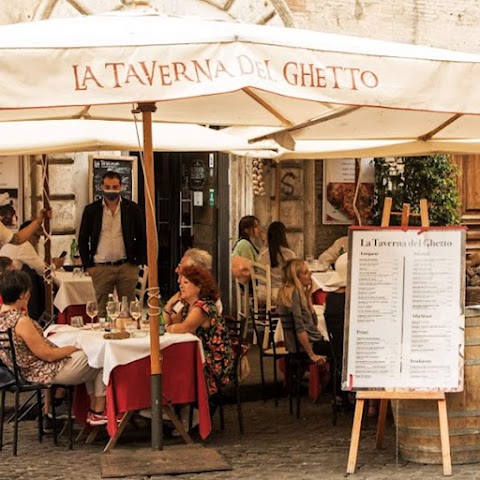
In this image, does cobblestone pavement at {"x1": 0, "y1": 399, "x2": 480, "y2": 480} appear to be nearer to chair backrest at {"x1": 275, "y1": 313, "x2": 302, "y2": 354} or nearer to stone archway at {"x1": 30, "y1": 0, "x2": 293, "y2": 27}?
chair backrest at {"x1": 275, "y1": 313, "x2": 302, "y2": 354}

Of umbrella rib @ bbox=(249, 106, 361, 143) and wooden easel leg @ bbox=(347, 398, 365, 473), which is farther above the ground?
umbrella rib @ bbox=(249, 106, 361, 143)

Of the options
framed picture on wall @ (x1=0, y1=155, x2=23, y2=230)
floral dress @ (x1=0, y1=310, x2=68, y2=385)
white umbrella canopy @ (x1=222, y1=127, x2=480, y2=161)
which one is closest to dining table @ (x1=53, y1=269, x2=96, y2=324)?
framed picture on wall @ (x1=0, y1=155, x2=23, y2=230)

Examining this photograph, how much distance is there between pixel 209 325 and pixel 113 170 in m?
5.47

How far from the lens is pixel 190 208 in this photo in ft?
51.8

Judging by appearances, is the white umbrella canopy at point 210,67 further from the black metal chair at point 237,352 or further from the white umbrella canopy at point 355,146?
the white umbrella canopy at point 355,146

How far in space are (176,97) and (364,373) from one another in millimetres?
2225

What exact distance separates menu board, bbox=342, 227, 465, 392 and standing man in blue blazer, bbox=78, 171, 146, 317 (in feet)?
13.1

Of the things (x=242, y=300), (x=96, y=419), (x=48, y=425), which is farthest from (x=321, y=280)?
(x=96, y=419)

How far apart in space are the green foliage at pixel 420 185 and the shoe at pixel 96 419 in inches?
278

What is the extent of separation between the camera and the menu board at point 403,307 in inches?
280

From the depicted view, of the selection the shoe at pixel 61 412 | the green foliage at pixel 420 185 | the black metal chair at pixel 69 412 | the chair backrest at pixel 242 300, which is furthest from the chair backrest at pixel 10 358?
the green foliage at pixel 420 185

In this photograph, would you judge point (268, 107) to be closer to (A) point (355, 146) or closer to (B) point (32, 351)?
(A) point (355, 146)

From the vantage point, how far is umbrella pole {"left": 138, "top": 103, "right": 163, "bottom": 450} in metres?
7.25

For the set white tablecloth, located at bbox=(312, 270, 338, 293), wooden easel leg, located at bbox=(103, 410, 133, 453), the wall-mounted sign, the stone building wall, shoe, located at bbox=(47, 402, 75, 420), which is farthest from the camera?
the wall-mounted sign
